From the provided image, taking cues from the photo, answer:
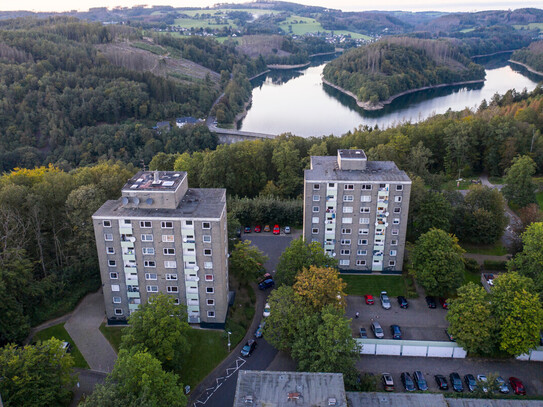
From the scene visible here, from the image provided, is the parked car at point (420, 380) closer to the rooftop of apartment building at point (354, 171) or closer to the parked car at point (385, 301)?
the parked car at point (385, 301)

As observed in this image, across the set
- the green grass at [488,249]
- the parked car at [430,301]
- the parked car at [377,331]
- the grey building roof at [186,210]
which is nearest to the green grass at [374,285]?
the parked car at [430,301]

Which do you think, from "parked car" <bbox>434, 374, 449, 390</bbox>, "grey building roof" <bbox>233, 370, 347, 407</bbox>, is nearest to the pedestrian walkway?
"grey building roof" <bbox>233, 370, 347, 407</bbox>

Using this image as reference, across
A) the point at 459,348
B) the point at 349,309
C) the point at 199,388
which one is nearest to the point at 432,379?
the point at 459,348

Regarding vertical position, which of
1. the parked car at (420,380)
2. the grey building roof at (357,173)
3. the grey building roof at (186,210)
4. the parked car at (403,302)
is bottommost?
the parked car at (420,380)

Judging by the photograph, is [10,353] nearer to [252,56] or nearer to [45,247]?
[45,247]

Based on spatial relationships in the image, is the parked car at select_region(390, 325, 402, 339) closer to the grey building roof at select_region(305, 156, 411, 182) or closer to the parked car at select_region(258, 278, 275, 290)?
the parked car at select_region(258, 278, 275, 290)
